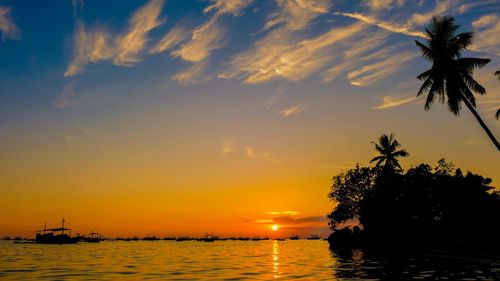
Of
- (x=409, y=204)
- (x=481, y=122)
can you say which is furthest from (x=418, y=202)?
(x=481, y=122)

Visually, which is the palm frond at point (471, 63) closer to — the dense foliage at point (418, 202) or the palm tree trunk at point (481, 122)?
the palm tree trunk at point (481, 122)

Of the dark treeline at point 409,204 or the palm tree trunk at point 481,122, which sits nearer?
the palm tree trunk at point 481,122

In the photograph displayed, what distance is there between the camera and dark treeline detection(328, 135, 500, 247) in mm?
63594

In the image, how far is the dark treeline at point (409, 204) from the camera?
63.6 m

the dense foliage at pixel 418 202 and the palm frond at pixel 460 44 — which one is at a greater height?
the palm frond at pixel 460 44

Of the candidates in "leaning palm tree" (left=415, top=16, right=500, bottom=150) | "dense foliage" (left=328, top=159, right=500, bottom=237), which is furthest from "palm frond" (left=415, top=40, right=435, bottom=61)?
"dense foliage" (left=328, top=159, right=500, bottom=237)

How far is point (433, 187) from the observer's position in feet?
244

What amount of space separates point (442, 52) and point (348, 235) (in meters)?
59.2

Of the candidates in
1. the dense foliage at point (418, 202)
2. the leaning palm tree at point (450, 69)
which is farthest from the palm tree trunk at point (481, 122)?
the dense foliage at point (418, 202)

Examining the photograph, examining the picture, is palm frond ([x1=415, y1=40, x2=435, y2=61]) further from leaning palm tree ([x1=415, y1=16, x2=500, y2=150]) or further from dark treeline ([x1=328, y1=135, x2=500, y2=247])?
dark treeline ([x1=328, y1=135, x2=500, y2=247])

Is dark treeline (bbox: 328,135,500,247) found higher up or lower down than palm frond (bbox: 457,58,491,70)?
lower down

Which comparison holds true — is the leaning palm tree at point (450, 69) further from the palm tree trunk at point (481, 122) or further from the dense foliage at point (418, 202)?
the dense foliage at point (418, 202)

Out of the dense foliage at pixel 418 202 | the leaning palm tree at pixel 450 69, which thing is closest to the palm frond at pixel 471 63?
the leaning palm tree at pixel 450 69

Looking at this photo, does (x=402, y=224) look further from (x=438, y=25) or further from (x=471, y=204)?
(x=438, y=25)
